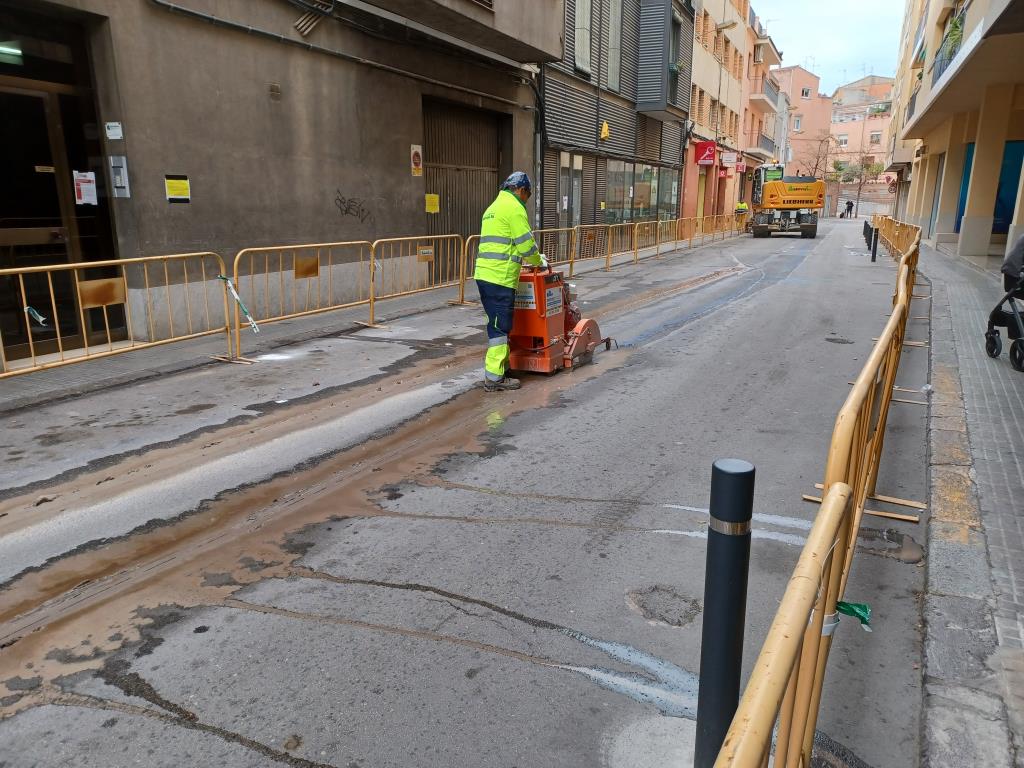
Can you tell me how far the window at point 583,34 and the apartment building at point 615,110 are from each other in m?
0.03

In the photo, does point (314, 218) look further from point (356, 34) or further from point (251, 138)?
point (356, 34)

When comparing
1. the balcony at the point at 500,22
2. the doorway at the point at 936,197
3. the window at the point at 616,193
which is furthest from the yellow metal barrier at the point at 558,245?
the doorway at the point at 936,197

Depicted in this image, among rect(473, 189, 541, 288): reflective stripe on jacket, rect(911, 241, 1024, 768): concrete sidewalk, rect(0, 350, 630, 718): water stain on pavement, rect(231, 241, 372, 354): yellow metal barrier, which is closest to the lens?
rect(911, 241, 1024, 768): concrete sidewalk

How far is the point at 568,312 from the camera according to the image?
26.8 feet

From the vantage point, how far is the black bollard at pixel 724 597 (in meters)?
1.92

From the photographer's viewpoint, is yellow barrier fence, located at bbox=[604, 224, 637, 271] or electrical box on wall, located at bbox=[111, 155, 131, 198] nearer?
electrical box on wall, located at bbox=[111, 155, 131, 198]

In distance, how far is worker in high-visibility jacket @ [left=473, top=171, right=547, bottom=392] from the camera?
22.2 ft

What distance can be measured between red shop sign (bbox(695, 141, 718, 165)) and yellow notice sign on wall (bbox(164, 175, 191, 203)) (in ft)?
95.5

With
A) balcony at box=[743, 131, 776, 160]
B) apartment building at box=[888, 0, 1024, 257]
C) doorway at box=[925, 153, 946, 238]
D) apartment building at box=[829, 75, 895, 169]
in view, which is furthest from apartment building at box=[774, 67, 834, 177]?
doorway at box=[925, 153, 946, 238]

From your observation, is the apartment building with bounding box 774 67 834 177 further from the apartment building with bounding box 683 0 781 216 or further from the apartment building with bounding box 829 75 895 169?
the apartment building with bounding box 683 0 781 216

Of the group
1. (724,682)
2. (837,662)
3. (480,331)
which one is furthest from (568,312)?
(724,682)

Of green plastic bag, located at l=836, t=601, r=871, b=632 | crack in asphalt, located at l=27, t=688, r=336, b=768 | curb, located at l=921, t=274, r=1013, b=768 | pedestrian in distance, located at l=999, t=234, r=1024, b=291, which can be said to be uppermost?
pedestrian in distance, located at l=999, t=234, r=1024, b=291

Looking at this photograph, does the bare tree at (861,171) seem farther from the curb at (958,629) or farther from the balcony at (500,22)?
the curb at (958,629)

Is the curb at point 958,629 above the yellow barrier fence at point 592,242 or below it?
below
